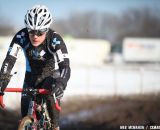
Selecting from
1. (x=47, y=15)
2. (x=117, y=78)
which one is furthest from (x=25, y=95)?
(x=117, y=78)

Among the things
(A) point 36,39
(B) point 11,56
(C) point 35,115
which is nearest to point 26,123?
(C) point 35,115

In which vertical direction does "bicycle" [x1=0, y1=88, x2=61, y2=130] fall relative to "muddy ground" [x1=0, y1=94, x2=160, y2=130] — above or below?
above

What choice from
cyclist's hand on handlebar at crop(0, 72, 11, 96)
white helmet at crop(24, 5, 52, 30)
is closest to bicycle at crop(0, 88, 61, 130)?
cyclist's hand on handlebar at crop(0, 72, 11, 96)

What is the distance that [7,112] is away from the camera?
650 inches

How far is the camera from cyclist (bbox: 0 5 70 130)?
19.7 ft

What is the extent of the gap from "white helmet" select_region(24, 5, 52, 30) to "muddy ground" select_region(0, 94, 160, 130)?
684 centimetres

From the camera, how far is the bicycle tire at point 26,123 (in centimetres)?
581

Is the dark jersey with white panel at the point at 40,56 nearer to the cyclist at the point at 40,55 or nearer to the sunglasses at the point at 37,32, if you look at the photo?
the cyclist at the point at 40,55

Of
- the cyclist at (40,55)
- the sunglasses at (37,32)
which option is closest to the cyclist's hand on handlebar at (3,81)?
the cyclist at (40,55)

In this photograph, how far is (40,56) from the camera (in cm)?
630

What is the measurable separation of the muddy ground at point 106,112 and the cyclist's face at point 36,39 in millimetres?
6585

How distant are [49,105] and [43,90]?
1.50ft

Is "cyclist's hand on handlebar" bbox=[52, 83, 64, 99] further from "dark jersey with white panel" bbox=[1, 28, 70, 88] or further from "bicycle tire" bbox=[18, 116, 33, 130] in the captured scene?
"bicycle tire" bbox=[18, 116, 33, 130]

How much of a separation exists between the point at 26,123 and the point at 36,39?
1.15 meters
